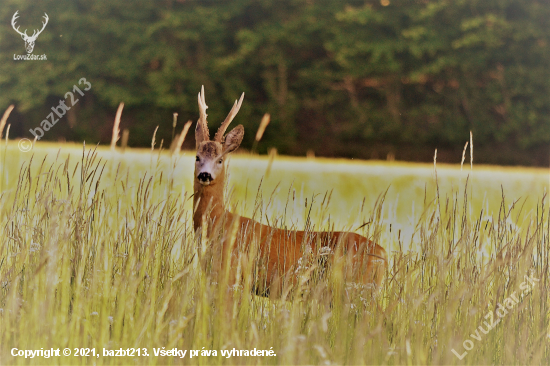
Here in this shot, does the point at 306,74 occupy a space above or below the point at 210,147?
above

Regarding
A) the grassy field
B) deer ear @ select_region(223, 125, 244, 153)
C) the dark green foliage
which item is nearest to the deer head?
deer ear @ select_region(223, 125, 244, 153)

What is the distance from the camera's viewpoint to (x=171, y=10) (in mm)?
10461

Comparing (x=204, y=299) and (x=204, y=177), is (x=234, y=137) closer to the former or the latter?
(x=204, y=177)

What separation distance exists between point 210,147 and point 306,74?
7.31 m

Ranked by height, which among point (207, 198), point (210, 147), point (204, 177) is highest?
point (210, 147)

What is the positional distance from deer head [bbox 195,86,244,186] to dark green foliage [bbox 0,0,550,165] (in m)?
5.23

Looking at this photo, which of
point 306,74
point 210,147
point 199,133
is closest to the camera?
point 210,147

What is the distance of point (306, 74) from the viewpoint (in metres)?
10.4

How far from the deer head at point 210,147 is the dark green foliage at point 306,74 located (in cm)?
523
